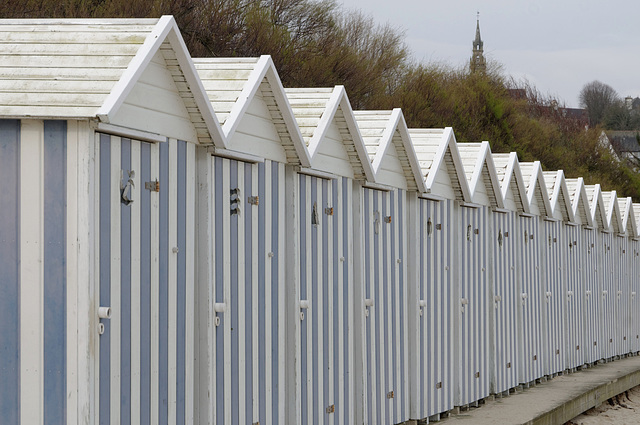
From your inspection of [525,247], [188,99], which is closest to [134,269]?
[188,99]

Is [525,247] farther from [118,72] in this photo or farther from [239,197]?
[118,72]

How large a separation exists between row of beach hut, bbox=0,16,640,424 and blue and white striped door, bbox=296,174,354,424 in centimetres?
2

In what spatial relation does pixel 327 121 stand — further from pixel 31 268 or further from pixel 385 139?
pixel 31 268

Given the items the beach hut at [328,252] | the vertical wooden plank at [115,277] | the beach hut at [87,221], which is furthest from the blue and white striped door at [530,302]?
the vertical wooden plank at [115,277]

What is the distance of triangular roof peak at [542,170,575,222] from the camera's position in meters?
15.7

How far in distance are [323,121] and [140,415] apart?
10.6 feet

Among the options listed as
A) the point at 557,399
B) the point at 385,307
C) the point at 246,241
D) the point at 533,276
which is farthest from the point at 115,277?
the point at 533,276

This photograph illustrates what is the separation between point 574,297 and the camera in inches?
674

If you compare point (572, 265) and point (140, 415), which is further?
point (572, 265)

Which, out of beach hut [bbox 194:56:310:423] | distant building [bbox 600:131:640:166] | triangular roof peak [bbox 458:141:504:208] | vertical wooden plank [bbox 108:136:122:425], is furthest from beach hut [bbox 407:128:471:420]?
distant building [bbox 600:131:640:166]

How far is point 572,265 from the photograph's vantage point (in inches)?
671

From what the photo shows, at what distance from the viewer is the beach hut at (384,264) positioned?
9.26 m

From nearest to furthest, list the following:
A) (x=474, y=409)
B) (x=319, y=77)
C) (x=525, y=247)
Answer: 1. (x=474, y=409)
2. (x=525, y=247)
3. (x=319, y=77)

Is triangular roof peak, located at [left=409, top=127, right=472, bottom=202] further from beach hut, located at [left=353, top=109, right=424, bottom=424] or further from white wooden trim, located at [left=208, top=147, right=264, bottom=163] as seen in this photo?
white wooden trim, located at [left=208, top=147, right=264, bottom=163]
